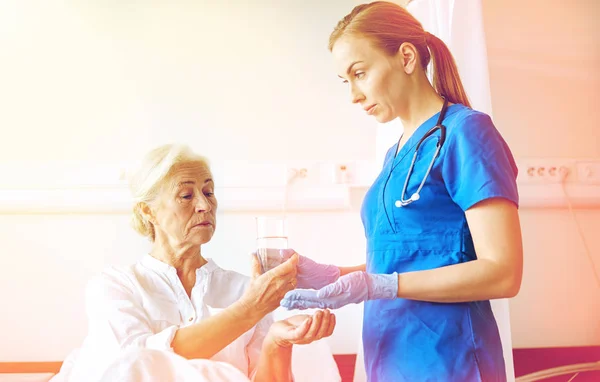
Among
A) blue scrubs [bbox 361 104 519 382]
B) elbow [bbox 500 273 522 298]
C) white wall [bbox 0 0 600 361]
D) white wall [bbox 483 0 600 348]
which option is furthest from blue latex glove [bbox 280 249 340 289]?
white wall [bbox 483 0 600 348]

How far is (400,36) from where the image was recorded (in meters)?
1.00

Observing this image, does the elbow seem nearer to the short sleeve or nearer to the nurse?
the nurse

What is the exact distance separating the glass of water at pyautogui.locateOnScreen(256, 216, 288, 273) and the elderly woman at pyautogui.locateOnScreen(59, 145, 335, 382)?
3cm

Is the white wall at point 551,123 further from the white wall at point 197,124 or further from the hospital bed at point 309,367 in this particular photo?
the hospital bed at point 309,367

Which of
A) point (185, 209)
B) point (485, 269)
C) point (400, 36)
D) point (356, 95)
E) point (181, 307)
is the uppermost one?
point (400, 36)

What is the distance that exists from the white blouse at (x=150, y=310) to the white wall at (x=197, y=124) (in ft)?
1.28

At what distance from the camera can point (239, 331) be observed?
3.38 feet

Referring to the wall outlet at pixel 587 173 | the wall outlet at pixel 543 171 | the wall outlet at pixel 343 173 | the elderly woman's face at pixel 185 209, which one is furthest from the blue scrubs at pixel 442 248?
the wall outlet at pixel 587 173

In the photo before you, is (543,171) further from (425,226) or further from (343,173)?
(425,226)

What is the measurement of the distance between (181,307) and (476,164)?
2.45 ft

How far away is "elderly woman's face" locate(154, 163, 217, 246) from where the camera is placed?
125cm

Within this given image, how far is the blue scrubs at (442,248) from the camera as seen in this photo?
865 millimetres

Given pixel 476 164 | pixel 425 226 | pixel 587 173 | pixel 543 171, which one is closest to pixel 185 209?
pixel 425 226

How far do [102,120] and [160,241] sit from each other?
64cm
